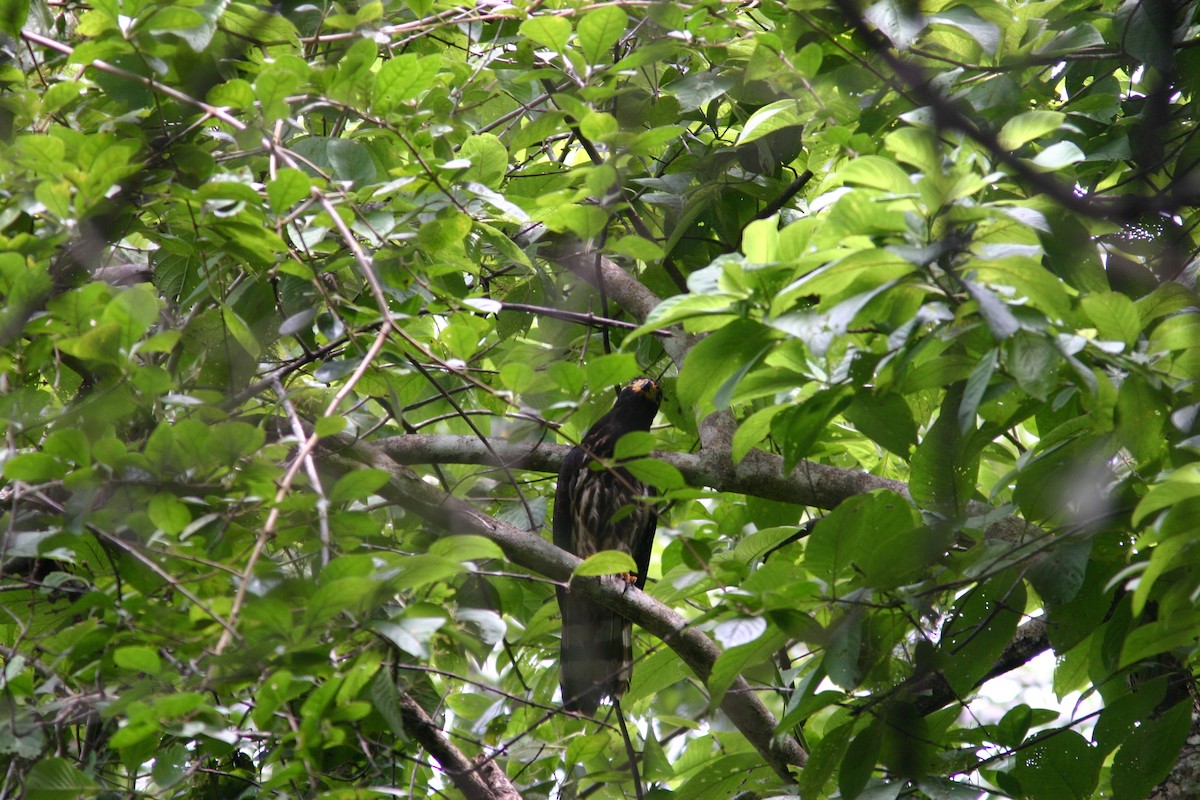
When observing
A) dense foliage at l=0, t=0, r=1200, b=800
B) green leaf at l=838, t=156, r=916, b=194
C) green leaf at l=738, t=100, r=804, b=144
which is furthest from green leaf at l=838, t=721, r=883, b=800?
green leaf at l=738, t=100, r=804, b=144

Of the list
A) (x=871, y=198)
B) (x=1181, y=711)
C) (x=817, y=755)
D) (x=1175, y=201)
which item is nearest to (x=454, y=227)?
(x=871, y=198)

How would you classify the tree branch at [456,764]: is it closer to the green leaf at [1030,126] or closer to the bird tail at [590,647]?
the bird tail at [590,647]

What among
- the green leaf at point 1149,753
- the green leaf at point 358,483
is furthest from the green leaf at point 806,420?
the green leaf at point 1149,753

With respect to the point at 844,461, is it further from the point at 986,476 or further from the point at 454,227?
the point at 454,227

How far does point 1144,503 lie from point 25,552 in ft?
5.27

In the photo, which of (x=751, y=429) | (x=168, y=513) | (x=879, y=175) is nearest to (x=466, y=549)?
(x=168, y=513)

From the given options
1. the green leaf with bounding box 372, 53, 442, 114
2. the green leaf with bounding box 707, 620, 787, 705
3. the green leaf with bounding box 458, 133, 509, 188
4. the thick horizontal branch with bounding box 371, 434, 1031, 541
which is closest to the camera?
the green leaf with bounding box 707, 620, 787, 705

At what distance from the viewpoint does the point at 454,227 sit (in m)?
2.12

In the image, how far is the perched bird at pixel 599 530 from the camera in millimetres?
3674

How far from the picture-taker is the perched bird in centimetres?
367

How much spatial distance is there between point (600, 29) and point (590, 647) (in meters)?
2.39

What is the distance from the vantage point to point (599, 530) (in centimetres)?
427

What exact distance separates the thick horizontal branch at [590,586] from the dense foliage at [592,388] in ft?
0.04

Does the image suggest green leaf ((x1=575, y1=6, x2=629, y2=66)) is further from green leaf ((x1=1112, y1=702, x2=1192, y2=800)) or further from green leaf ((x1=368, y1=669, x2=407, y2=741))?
green leaf ((x1=1112, y1=702, x2=1192, y2=800))
